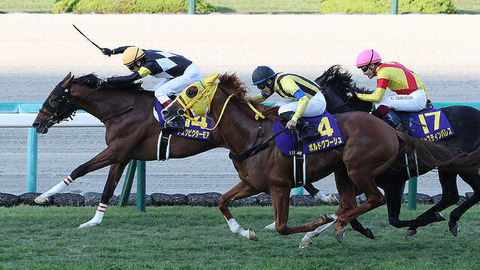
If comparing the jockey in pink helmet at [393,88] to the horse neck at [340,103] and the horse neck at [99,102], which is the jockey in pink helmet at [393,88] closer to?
the horse neck at [340,103]

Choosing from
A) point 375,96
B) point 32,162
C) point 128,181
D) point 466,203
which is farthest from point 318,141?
point 32,162

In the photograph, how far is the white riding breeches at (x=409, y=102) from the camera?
5799 mm

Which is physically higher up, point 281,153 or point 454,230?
point 281,153

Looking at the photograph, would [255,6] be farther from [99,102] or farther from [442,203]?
[442,203]

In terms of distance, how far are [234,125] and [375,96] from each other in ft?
3.92

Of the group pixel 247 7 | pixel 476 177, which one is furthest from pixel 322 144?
pixel 247 7

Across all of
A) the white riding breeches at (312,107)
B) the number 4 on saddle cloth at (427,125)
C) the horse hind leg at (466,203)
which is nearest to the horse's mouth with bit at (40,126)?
the white riding breeches at (312,107)

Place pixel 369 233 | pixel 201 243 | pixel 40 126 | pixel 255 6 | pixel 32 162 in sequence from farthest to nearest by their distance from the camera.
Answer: pixel 255 6, pixel 32 162, pixel 40 126, pixel 369 233, pixel 201 243

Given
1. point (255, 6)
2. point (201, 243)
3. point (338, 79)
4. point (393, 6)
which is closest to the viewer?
point (201, 243)

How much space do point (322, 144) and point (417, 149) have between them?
740 millimetres

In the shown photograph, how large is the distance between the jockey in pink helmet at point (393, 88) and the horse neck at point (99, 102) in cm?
205

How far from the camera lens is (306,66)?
12227 millimetres

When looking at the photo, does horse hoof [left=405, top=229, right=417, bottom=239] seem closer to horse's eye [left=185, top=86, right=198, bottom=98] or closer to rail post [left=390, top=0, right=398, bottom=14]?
horse's eye [left=185, top=86, right=198, bottom=98]

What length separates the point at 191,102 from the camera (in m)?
5.14
